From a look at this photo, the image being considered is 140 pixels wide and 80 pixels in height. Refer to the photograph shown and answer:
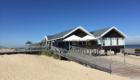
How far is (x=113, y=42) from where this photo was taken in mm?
25000

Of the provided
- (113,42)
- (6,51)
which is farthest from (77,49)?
(6,51)

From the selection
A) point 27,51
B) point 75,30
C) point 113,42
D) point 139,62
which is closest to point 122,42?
point 113,42

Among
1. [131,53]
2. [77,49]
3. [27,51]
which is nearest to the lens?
[77,49]

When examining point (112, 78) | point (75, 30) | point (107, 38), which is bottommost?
point (112, 78)

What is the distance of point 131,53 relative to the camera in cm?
2308

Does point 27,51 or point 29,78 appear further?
point 27,51

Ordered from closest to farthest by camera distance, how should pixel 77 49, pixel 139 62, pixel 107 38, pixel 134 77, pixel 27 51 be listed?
1. pixel 134 77
2. pixel 139 62
3. pixel 77 49
4. pixel 27 51
5. pixel 107 38

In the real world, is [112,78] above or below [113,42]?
below

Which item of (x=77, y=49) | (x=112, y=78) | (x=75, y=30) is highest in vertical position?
(x=75, y=30)

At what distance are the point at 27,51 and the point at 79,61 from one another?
40.7 ft

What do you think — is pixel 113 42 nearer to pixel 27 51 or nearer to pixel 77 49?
pixel 77 49

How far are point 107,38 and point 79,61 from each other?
13.5 metres

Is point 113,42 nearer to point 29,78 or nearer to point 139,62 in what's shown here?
point 139,62

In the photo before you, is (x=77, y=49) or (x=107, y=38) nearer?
(x=77, y=49)
